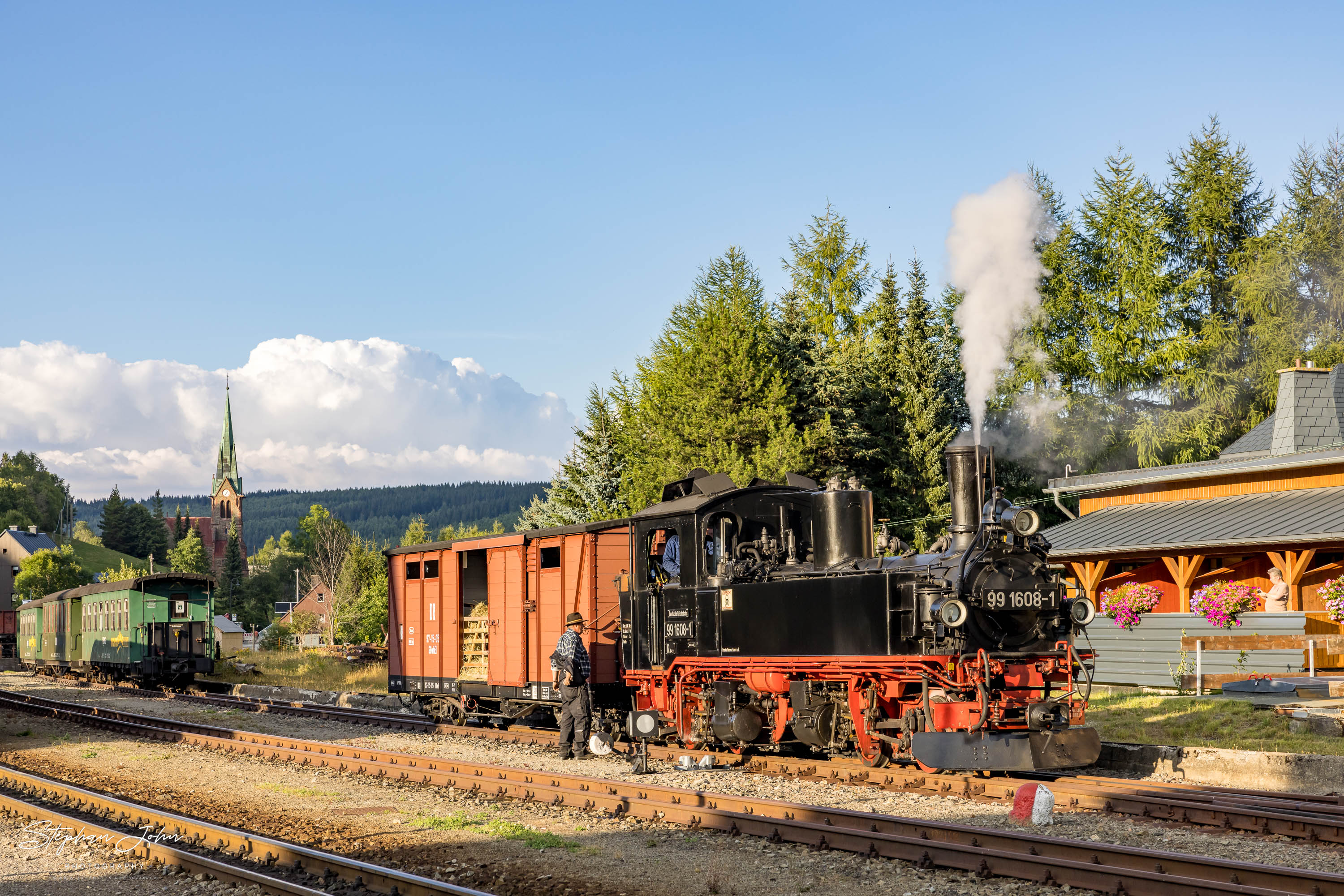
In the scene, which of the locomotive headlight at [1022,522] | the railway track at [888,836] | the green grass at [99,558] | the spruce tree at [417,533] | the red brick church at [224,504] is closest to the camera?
the railway track at [888,836]

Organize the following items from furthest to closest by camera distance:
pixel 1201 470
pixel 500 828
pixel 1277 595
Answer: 1. pixel 1201 470
2. pixel 1277 595
3. pixel 500 828

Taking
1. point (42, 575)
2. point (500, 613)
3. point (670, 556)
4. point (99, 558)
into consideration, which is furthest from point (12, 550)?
point (670, 556)

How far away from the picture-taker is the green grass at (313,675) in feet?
105

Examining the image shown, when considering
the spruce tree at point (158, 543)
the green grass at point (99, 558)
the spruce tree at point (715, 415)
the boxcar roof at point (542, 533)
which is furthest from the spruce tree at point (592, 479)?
the spruce tree at point (158, 543)

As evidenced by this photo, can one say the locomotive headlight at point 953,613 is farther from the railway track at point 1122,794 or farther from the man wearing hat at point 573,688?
the man wearing hat at point 573,688

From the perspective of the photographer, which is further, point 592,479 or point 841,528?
point 592,479

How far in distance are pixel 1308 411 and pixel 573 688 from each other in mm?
17703

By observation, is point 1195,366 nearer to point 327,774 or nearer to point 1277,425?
point 1277,425

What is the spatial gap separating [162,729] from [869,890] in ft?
49.8

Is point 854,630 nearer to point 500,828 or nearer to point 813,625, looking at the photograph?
point 813,625

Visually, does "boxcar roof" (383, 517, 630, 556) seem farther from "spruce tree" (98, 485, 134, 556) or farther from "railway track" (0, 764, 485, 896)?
"spruce tree" (98, 485, 134, 556)

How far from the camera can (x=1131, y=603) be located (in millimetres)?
21172

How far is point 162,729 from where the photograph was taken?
19.1 m

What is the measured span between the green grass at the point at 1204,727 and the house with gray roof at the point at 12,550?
98534 mm
